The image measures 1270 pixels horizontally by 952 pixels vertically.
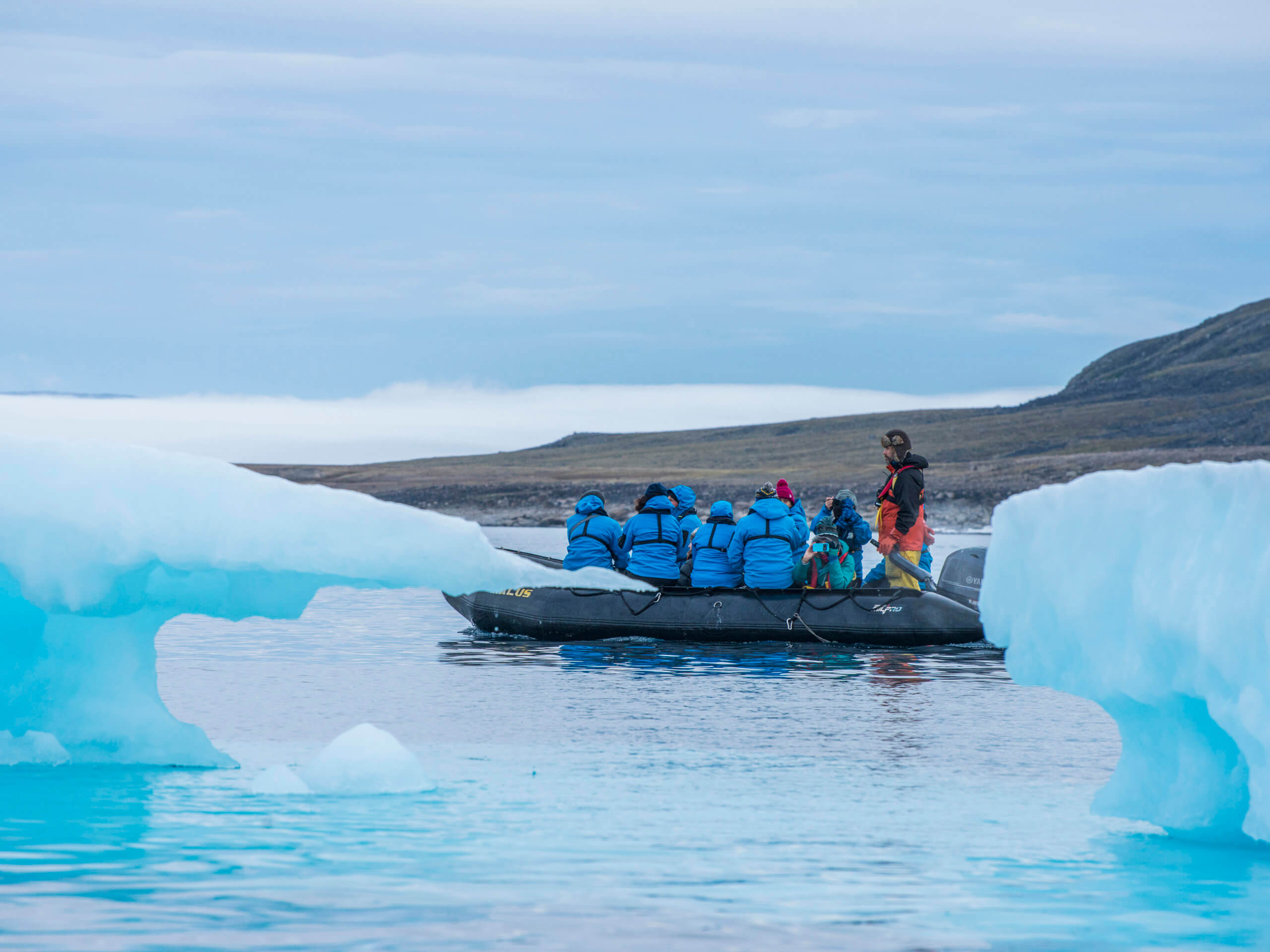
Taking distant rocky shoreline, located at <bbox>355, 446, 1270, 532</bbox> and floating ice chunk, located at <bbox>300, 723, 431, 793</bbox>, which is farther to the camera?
distant rocky shoreline, located at <bbox>355, 446, 1270, 532</bbox>

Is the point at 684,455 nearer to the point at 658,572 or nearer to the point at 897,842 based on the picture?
the point at 658,572

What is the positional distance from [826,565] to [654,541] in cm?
233

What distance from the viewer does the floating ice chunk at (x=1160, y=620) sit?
8.25m

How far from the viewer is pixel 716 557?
20.7m

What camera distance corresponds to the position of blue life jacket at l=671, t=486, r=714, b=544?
72.3 feet

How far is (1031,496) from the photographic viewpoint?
9.01m

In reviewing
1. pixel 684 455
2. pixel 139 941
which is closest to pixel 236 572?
pixel 139 941

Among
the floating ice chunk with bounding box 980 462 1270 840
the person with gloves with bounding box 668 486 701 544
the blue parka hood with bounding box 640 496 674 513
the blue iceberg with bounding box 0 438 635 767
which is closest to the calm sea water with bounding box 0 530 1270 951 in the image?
the floating ice chunk with bounding box 980 462 1270 840

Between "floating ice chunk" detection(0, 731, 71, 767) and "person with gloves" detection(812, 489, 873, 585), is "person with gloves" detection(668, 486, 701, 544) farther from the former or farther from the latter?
"floating ice chunk" detection(0, 731, 71, 767)

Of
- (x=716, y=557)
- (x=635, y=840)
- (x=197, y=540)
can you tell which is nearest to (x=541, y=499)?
(x=716, y=557)

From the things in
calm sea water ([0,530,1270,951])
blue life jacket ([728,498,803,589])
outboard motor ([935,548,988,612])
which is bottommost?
calm sea water ([0,530,1270,951])

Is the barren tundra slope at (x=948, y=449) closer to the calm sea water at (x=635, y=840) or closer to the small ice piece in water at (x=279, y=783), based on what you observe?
the calm sea water at (x=635, y=840)

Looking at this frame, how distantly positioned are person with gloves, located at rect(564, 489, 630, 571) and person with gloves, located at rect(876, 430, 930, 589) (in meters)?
3.52

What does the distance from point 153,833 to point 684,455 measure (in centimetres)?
15382
